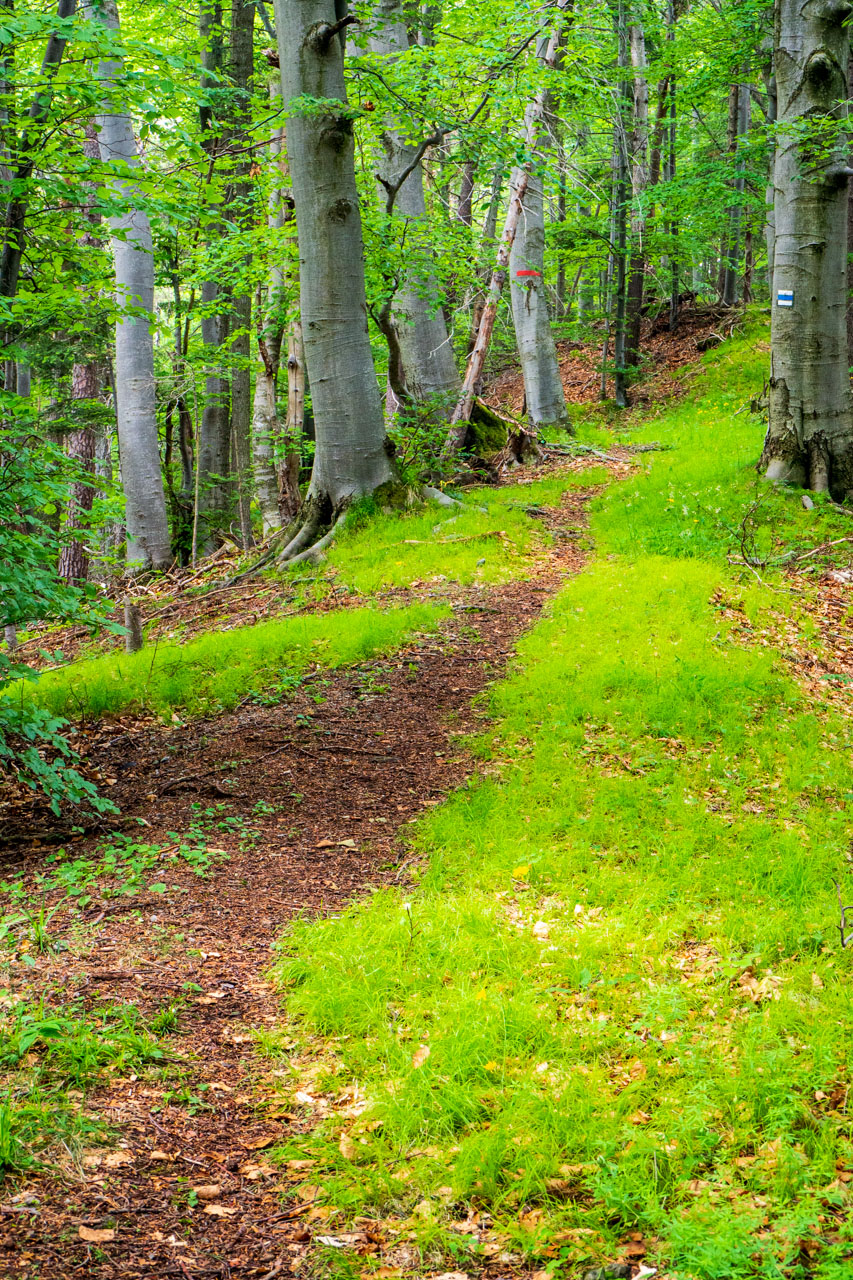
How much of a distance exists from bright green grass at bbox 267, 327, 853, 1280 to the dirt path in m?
0.22

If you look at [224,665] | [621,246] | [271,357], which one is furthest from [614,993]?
[621,246]

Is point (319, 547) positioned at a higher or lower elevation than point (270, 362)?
lower

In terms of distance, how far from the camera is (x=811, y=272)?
9.05m

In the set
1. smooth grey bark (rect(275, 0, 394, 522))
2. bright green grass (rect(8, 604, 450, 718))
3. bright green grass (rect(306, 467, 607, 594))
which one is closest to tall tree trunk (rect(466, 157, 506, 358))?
smooth grey bark (rect(275, 0, 394, 522))

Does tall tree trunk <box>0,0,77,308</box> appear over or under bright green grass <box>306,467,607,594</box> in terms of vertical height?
over

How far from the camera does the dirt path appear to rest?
247 centimetres

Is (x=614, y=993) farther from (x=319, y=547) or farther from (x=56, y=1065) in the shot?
(x=319, y=547)

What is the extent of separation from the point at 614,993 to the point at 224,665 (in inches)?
178

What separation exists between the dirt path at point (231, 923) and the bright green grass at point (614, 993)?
222mm

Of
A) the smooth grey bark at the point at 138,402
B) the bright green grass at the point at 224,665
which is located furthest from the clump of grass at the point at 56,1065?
the smooth grey bark at the point at 138,402

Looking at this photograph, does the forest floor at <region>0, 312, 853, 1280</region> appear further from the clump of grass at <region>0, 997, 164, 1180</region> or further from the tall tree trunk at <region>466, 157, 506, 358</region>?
the tall tree trunk at <region>466, 157, 506, 358</region>

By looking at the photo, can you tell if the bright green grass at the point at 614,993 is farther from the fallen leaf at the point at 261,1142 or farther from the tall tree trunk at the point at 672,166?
the tall tree trunk at the point at 672,166

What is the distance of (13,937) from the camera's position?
3.70m

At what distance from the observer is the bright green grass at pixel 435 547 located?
8.59m
